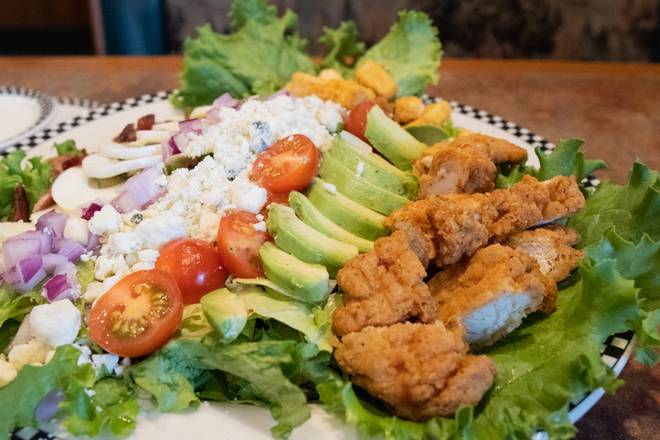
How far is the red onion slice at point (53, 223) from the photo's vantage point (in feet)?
8.70

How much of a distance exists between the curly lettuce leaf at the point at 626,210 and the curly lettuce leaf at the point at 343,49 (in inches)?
81.2

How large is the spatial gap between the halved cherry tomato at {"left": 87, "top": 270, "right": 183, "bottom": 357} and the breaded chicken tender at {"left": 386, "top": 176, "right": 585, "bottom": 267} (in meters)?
0.86

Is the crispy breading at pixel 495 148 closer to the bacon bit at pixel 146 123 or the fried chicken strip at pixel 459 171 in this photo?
the fried chicken strip at pixel 459 171

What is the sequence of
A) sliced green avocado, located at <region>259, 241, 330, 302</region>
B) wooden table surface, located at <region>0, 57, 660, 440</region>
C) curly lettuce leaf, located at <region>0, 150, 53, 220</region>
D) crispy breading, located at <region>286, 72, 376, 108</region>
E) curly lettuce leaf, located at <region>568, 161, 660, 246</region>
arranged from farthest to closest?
wooden table surface, located at <region>0, 57, 660, 440</region> → crispy breading, located at <region>286, 72, 376, 108</region> → curly lettuce leaf, located at <region>0, 150, 53, 220</region> → curly lettuce leaf, located at <region>568, 161, 660, 246</region> → sliced green avocado, located at <region>259, 241, 330, 302</region>

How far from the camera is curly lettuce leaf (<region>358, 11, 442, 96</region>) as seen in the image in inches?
158

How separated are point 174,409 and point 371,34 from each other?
4.68 m

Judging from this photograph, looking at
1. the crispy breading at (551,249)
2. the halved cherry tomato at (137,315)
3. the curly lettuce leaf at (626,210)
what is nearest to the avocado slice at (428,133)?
the curly lettuce leaf at (626,210)

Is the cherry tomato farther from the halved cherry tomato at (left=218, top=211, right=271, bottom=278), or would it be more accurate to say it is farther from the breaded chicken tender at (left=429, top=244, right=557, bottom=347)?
the breaded chicken tender at (left=429, top=244, right=557, bottom=347)

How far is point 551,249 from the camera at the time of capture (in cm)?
245

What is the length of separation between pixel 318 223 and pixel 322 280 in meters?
0.35

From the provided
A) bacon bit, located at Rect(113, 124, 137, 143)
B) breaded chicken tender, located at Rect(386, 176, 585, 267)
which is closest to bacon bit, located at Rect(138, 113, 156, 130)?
bacon bit, located at Rect(113, 124, 137, 143)

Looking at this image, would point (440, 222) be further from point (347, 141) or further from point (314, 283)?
point (347, 141)

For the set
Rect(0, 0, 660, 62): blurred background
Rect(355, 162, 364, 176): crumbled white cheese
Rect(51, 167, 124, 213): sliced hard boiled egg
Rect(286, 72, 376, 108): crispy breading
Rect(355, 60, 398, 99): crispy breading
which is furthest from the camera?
Rect(0, 0, 660, 62): blurred background

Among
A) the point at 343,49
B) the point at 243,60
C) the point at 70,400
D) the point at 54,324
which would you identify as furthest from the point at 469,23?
the point at 70,400
